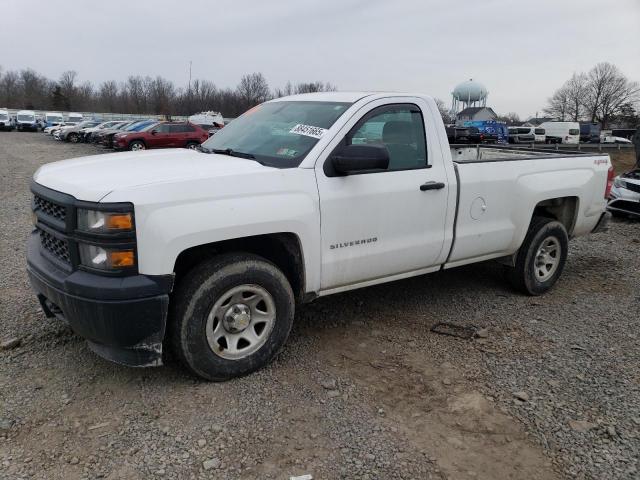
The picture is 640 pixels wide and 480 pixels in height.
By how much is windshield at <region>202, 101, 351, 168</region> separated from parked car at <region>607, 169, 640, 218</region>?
26.6ft

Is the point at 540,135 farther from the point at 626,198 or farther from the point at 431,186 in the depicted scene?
the point at 431,186

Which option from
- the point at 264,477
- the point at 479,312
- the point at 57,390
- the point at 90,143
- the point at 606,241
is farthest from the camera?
the point at 90,143

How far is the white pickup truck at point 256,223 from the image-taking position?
10.1ft

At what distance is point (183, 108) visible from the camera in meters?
88.9

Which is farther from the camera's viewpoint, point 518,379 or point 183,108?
point 183,108

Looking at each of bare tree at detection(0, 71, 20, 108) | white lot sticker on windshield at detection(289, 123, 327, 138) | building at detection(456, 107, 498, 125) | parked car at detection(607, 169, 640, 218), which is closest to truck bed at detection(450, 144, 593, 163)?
white lot sticker on windshield at detection(289, 123, 327, 138)

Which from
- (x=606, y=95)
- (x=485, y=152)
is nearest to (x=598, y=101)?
(x=606, y=95)

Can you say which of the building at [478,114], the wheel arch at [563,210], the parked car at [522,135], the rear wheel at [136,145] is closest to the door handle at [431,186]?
the wheel arch at [563,210]

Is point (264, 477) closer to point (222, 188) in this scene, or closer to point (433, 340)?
point (222, 188)

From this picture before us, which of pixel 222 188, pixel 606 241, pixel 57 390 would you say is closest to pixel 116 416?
pixel 57 390

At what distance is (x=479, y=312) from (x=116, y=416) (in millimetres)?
3267

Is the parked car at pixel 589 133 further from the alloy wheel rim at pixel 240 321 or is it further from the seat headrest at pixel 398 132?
the alloy wheel rim at pixel 240 321

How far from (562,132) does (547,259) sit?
4909 cm

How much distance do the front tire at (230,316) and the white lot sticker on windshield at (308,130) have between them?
99cm
